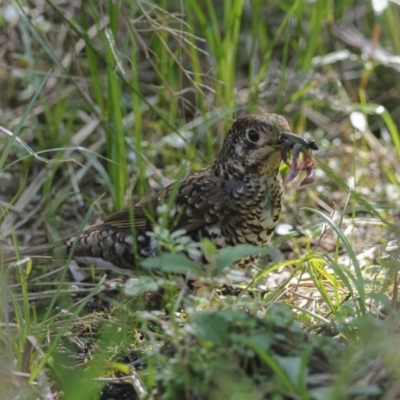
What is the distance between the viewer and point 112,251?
3891 millimetres

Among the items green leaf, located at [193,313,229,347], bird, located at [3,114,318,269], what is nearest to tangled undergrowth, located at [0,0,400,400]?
green leaf, located at [193,313,229,347]

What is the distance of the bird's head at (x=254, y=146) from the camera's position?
355cm

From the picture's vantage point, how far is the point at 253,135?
A: 142 inches

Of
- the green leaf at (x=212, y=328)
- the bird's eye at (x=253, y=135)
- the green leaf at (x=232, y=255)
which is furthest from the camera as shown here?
the bird's eye at (x=253, y=135)

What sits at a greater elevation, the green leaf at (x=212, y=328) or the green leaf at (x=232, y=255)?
the green leaf at (x=232, y=255)

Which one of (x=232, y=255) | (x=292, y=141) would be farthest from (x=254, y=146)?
(x=232, y=255)

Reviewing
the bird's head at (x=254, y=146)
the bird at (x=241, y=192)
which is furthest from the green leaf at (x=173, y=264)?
the bird's head at (x=254, y=146)

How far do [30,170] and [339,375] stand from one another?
3163 millimetres

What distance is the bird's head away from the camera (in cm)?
355

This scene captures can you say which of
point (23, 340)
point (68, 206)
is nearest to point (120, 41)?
point (68, 206)

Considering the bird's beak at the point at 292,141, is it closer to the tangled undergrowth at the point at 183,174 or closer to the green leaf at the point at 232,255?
the tangled undergrowth at the point at 183,174

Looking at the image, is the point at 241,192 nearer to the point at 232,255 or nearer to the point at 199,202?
the point at 199,202

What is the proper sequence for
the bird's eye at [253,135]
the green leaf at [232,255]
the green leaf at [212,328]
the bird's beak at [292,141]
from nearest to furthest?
the green leaf at [212,328] → the green leaf at [232,255] → the bird's beak at [292,141] → the bird's eye at [253,135]

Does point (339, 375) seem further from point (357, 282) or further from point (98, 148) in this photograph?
point (98, 148)
